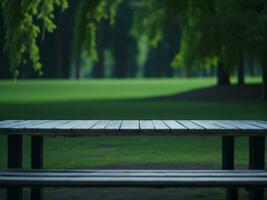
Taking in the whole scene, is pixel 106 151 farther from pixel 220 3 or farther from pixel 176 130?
pixel 220 3

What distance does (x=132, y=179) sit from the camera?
16.6ft

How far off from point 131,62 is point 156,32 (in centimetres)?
7480

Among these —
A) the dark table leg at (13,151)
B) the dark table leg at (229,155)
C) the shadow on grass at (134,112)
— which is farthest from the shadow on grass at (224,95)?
the dark table leg at (13,151)

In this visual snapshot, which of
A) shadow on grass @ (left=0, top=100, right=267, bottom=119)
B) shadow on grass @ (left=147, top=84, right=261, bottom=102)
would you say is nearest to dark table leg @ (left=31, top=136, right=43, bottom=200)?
shadow on grass @ (left=0, top=100, right=267, bottom=119)

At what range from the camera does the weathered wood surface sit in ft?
16.4

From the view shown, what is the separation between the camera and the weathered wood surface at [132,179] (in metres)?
4.99

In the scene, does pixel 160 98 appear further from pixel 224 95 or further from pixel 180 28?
pixel 180 28

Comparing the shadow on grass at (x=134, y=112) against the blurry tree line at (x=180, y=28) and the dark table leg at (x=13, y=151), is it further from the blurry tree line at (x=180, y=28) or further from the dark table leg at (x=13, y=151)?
the dark table leg at (x=13, y=151)

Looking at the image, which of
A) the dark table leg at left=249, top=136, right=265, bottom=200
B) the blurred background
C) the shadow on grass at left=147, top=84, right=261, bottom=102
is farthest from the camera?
the shadow on grass at left=147, top=84, right=261, bottom=102

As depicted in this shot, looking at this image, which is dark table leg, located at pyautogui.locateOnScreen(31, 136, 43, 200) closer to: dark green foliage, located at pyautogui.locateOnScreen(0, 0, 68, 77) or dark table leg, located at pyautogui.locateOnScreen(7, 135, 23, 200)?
dark table leg, located at pyautogui.locateOnScreen(7, 135, 23, 200)

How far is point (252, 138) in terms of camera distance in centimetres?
606

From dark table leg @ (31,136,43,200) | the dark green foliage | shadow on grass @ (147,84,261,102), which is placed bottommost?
dark table leg @ (31,136,43,200)

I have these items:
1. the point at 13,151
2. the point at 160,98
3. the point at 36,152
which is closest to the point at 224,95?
the point at 160,98

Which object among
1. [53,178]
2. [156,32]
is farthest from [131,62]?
[53,178]
